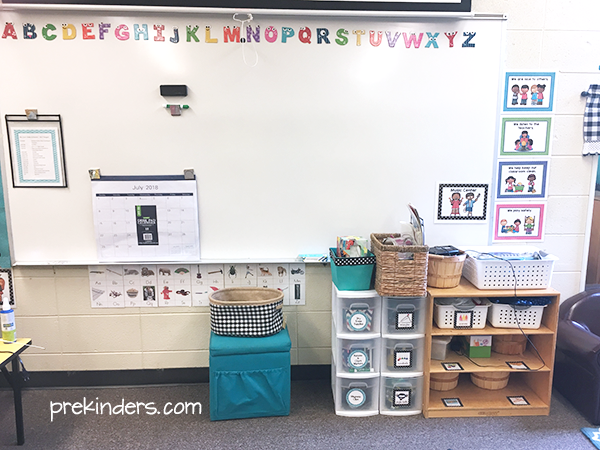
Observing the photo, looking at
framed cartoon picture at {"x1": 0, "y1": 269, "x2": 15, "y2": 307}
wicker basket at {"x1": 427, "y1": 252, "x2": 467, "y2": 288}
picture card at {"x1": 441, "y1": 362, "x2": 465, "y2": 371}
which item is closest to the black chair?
picture card at {"x1": 441, "y1": 362, "x2": 465, "y2": 371}

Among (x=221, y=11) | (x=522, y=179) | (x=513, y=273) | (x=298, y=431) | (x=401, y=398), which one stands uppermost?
(x=221, y=11)

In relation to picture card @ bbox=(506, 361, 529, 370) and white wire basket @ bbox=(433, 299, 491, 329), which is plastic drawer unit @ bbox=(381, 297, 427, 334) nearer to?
white wire basket @ bbox=(433, 299, 491, 329)

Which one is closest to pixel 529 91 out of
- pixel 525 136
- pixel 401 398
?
pixel 525 136

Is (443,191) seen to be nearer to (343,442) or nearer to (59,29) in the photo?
(343,442)

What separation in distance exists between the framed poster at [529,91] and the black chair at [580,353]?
116 centimetres

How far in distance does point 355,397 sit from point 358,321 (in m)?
0.43

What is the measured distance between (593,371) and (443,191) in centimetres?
122

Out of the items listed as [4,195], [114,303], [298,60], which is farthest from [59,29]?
[114,303]

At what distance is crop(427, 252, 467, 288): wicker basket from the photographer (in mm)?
2254

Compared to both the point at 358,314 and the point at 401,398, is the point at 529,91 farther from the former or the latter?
the point at 401,398

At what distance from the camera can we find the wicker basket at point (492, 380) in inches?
96.9

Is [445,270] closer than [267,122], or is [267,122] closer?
[445,270]

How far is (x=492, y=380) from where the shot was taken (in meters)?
2.48

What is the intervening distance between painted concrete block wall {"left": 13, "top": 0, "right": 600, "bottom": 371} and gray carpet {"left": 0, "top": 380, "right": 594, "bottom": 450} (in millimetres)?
307
